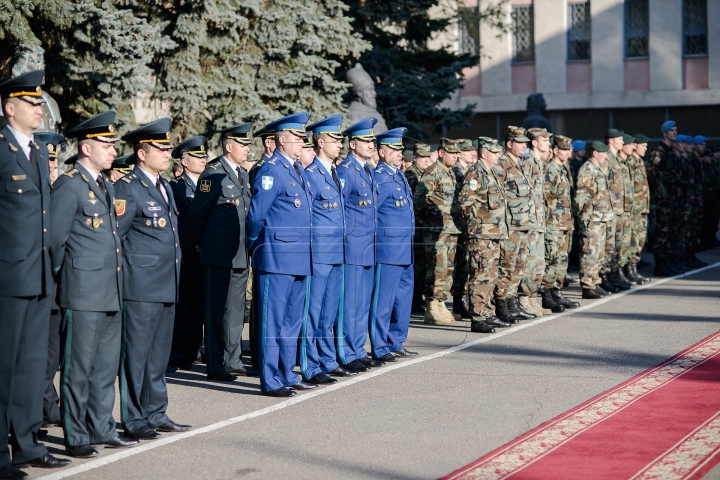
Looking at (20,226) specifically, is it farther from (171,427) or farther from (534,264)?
(534,264)

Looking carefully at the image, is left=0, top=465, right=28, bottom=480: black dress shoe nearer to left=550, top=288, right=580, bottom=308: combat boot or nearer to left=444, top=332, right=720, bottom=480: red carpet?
left=444, top=332, right=720, bottom=480: red carpet

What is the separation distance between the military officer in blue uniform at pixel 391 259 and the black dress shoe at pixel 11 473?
4281 millimetres

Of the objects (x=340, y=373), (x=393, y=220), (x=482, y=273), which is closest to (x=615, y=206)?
(x=482, y=273)

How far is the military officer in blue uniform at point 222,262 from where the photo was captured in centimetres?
879

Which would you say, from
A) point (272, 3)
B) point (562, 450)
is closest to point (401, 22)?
point (272, 3)

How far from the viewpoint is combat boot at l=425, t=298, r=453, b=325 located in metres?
11.9

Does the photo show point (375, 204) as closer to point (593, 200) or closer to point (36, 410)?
point (36, 410)

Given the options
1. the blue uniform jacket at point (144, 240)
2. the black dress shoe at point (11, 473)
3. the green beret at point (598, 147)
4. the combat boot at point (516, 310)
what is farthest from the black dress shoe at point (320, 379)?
the green beret at point (598, 147)

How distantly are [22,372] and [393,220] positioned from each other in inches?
180

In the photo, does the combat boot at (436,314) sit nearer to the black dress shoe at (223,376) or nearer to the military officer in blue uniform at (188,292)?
the military officer in blue uniform at (188,292)

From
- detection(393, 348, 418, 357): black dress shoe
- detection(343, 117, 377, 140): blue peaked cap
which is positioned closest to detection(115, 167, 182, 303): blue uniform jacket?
detection(343, 117, 377, 140): blue peaked cap

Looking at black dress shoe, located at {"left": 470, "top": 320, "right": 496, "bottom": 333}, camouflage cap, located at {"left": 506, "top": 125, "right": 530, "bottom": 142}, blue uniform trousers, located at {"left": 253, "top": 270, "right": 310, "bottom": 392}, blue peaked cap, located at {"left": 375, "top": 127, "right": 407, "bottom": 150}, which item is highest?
camouflage cap, located at {"left": 506, "top": 125, "right": 530, "bottom": 142}

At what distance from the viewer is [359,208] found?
9.10 meters

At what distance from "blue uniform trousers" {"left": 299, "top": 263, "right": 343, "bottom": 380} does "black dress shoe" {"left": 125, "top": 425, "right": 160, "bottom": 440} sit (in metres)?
1.91
